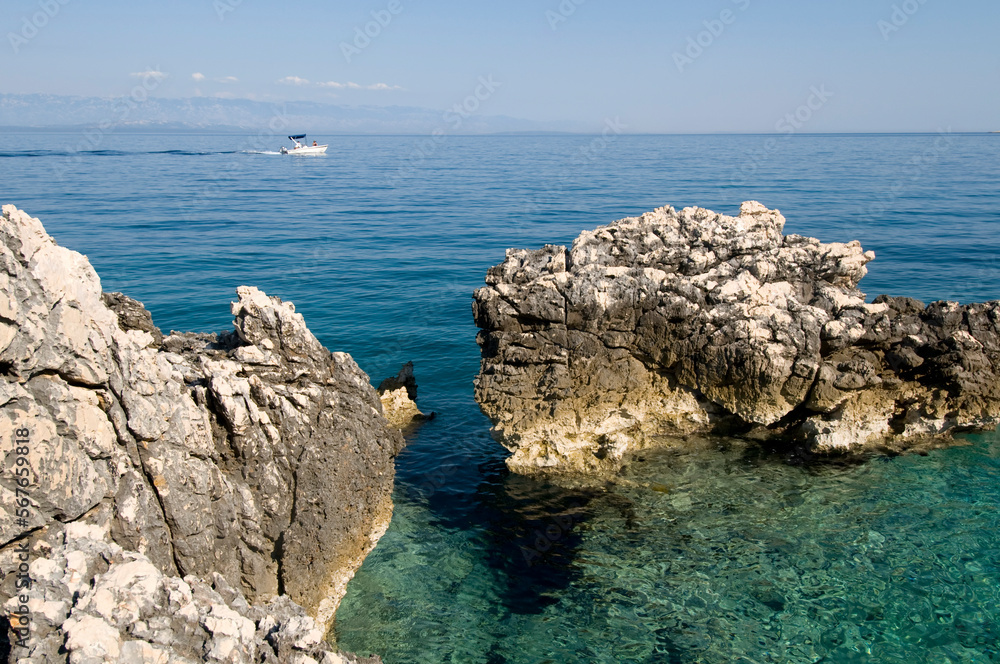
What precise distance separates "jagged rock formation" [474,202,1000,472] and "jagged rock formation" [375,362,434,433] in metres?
4.46

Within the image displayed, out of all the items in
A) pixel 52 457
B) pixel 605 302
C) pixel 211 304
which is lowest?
pixel 211 304

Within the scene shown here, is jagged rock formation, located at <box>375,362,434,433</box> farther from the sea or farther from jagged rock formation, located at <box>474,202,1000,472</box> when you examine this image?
jagged rock formation, located at <box>474,202,1000,472</box>

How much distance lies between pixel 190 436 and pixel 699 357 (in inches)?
435

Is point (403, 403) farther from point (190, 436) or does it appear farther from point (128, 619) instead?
point (128, 619)

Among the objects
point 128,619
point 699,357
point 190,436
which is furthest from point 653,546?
point 128,619

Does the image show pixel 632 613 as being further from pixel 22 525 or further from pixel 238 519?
pixel 22 525

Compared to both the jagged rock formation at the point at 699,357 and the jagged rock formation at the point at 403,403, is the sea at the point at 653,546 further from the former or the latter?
the jagged rock formation at the point at 699,357

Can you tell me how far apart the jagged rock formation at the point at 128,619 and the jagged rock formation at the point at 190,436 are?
77 centimetres

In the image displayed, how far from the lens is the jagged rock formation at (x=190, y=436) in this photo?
24.3 feet

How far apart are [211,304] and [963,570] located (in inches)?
1120

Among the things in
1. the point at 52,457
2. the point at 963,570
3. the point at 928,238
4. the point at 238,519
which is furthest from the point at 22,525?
the point at 928,238

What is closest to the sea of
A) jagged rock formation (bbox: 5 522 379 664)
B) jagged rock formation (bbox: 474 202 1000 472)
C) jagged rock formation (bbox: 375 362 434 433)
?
jagged rock formation (bbox: 375 362 434 433)

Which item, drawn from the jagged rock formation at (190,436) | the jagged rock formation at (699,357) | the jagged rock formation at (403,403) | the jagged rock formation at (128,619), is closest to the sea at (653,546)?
the jagged rock formation at (403,403)

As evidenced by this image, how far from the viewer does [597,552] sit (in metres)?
13.2
